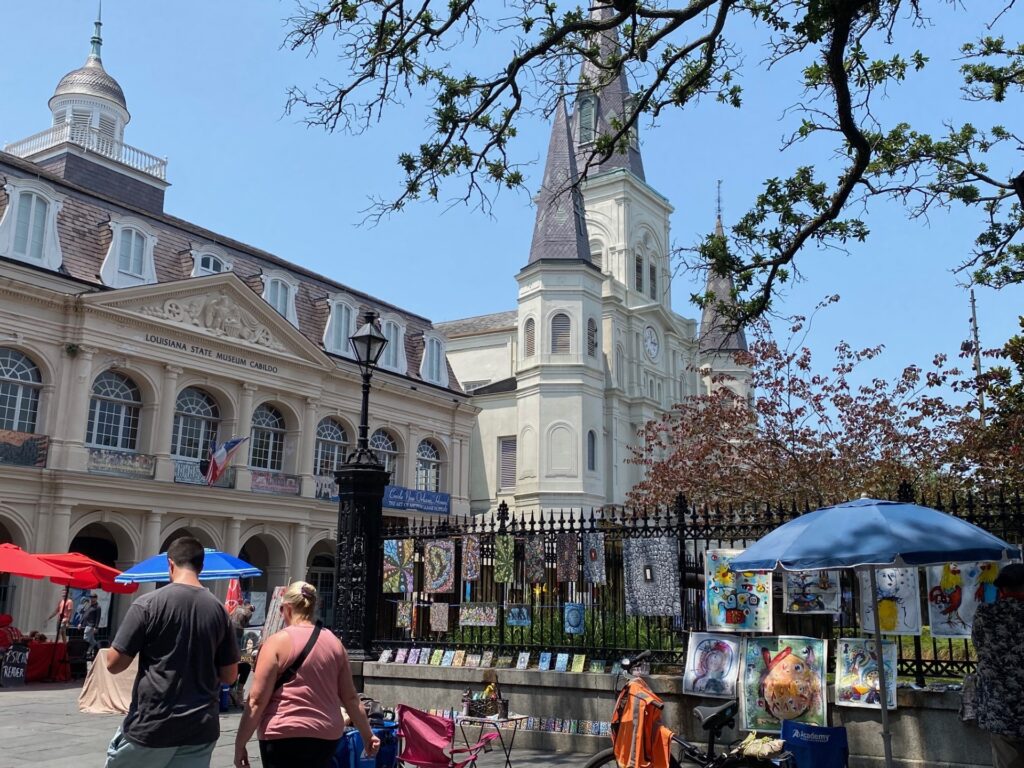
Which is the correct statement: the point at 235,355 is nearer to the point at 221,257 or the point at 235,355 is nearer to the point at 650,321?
the point at 221,257

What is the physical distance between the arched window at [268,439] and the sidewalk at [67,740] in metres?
16.3

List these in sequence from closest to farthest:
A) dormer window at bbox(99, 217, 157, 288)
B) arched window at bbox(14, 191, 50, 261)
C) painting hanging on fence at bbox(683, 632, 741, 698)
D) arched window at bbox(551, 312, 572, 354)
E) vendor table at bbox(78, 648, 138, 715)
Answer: painting hanging on fence at bbox(683, 632, 741, 698) → vendor table at bbox(78, 648, 138, 715) → arched window at bbox(14, 191, 50, 261) → dormer window at bbox(99, 217, 157, 288) → arched window at bbox(551, 312, 572, 354)

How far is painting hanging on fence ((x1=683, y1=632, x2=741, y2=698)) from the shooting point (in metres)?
8.90

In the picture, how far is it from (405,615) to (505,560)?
166 centimetres

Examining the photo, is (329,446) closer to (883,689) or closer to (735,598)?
(735,598)

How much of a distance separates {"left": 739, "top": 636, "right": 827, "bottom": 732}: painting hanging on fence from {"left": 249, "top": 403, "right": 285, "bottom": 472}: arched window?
2513cm

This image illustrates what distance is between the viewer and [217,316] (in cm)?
2953

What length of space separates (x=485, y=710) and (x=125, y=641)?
4.75 m

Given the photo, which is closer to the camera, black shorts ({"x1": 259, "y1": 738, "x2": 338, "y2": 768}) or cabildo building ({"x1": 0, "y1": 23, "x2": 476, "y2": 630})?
black shorts ({"x1": 259, "y1": 738, "x2": 338, "y2": 768})

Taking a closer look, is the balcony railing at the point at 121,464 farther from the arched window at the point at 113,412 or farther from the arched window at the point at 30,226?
the arched window at the point at 30,226

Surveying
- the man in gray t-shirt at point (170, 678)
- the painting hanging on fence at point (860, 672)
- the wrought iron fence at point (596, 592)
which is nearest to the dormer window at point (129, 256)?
the wrought iron fence at point (596, 592)

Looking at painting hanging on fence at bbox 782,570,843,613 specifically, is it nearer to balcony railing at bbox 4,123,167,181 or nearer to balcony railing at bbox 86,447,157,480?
balcony railing at bbox 86,447,157,480

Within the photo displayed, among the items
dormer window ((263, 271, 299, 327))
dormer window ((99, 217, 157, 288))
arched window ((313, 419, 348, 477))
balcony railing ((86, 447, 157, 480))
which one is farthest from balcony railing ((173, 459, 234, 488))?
dormer window ((263, 271, 299, 327))

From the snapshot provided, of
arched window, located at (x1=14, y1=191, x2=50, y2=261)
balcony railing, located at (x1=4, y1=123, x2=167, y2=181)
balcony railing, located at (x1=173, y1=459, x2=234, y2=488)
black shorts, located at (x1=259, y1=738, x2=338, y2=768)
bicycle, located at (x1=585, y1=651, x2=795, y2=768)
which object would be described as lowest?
bicycle, located at (x1=585, y1=651, x2=795, y2=768)
